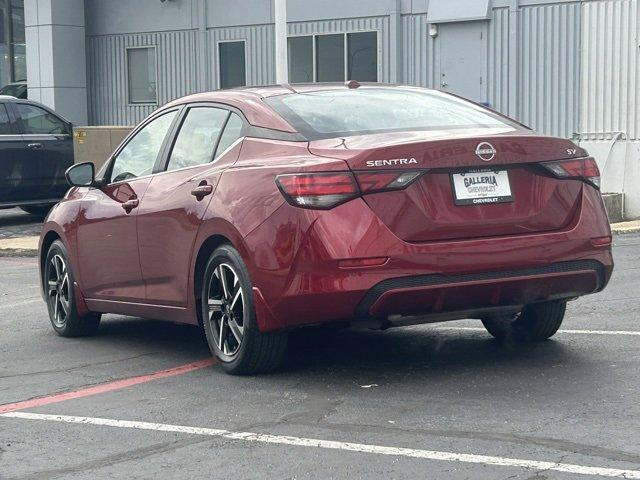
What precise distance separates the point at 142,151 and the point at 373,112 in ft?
6.05

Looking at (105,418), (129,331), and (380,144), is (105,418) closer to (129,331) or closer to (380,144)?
(380,144)

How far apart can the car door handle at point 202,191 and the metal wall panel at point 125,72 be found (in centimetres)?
1900

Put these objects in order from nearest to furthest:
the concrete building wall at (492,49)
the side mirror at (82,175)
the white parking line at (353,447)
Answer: the white parking line at (353,447) < the side mirror at (82,175) < the concrete building wall at (492,49)

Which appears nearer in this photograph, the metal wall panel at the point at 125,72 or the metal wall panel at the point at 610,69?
the metal wall panel at the point at 610,69

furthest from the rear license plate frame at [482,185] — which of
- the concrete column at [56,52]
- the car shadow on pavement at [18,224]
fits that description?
the concrete column at [56,52]

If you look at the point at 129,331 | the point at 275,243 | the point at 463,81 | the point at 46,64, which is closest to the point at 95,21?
the point at 46,64

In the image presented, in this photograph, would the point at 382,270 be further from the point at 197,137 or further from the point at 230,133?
the point at 197,137

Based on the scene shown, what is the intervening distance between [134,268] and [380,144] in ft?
7.26

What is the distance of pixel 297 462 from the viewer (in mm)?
5195

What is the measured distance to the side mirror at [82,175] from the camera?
8727mm

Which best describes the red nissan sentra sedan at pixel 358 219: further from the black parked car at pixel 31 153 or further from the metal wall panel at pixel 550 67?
the metal wall panel at pixel 550 67

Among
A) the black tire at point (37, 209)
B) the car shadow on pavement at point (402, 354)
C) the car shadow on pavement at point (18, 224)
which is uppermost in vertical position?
the car shadow on pavement at point (402, 354)

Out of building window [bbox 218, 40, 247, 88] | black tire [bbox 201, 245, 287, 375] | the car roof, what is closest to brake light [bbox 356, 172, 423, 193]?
the car roof

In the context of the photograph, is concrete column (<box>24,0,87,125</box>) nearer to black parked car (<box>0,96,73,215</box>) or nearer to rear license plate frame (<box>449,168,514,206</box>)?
black parked car (<box>0,96,73,215</box>)
